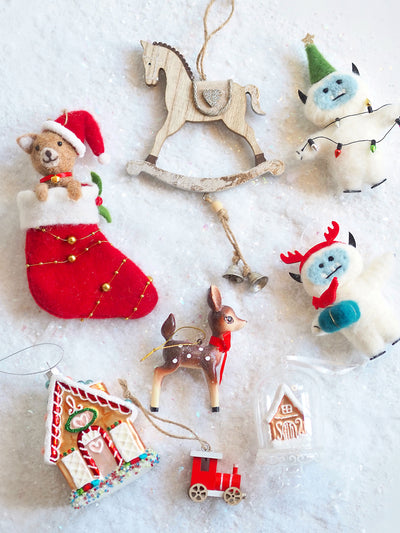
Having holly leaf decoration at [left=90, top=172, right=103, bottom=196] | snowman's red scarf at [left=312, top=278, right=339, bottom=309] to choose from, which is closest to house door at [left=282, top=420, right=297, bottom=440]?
snowman's red scarf at [left=312, top=278, right=339, bottom=309]

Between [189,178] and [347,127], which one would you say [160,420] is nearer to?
[189,178]

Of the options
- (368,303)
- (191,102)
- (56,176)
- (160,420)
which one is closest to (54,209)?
(56,176)

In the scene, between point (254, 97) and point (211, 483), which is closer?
point (211, 483)

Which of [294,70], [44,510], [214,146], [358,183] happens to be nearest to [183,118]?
[214,146]

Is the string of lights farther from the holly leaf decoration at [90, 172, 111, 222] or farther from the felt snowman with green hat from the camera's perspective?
the holly leaf decoration at [90, 172, 111, 222]

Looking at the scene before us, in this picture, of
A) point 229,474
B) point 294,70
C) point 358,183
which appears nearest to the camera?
point 229,474

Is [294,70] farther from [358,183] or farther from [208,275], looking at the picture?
[208,275]

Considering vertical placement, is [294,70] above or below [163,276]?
above
